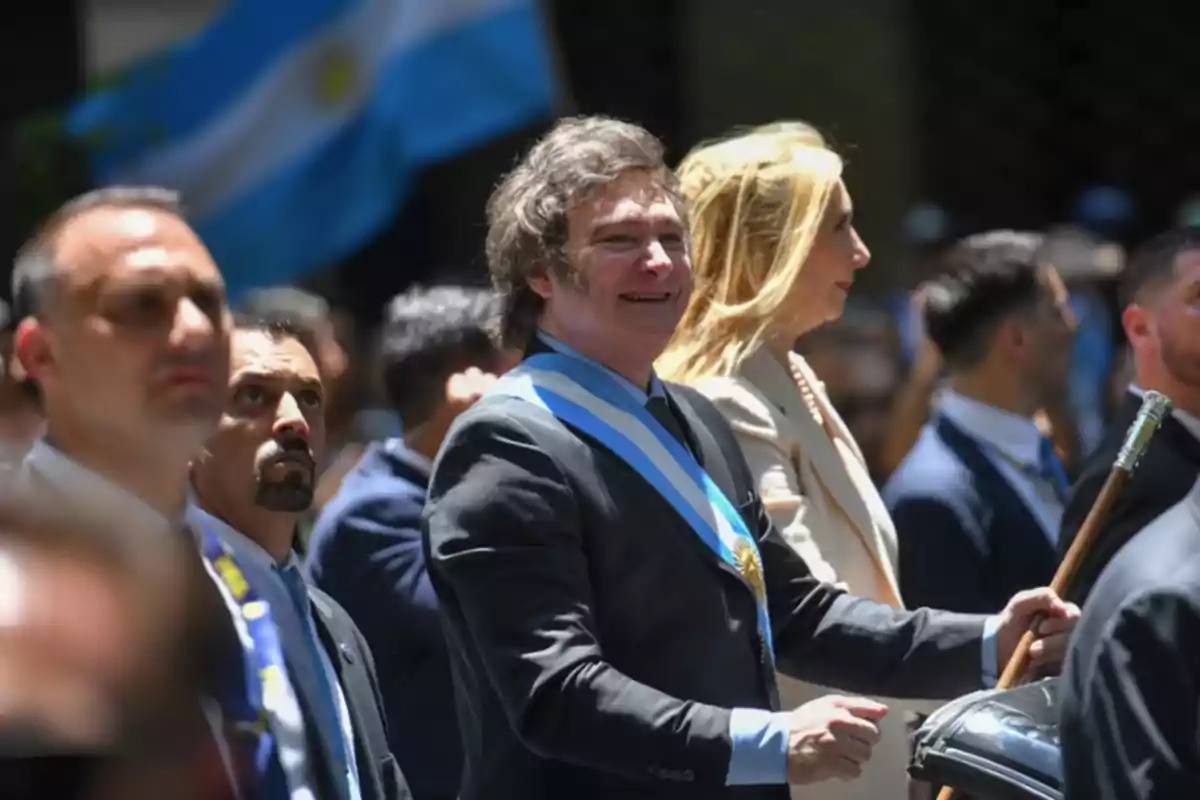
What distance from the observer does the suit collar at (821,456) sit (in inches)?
146

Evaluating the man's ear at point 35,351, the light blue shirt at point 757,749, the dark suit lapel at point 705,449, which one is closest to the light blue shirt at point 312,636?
the man's ear at point 35,351

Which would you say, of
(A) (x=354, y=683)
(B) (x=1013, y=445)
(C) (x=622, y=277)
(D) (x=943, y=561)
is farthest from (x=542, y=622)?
(B) (x=1013, y=445)

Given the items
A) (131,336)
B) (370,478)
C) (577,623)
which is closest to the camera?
(131,336)

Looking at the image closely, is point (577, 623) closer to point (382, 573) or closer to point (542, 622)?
point (542, 622)

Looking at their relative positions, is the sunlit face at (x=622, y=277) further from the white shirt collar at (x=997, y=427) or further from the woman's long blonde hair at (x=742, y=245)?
the white shirt collar at (x=997, y=427)

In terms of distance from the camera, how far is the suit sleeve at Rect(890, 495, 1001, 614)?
4.35 meters

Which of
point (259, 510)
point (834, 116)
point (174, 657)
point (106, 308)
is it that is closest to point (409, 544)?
point (259, 510)

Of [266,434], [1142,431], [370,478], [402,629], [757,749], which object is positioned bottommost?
[402,629]

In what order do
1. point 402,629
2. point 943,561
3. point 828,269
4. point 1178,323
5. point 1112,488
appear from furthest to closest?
1. point 943,561
2. point 402,629
3. point 1178,323
4. point 828,269
5. point 1112,488

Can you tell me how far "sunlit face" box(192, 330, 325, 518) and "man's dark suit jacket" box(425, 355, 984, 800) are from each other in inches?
10.6

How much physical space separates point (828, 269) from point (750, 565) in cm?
88

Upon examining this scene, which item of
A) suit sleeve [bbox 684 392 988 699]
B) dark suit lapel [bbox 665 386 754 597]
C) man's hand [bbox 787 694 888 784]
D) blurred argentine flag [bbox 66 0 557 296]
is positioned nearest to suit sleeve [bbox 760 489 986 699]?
suit sleeve [bbox 684 392 988 699]

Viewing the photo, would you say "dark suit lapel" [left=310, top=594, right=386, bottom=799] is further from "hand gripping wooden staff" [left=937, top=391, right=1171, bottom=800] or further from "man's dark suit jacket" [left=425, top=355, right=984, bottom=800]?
"hand gripping wooden staff" [left=937, top=391, right=1171, bottom=800]

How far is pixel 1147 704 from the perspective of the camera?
2318 millimetres
